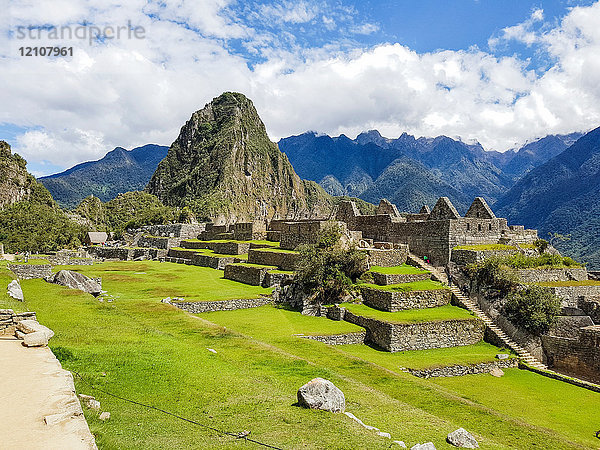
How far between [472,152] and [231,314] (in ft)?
541

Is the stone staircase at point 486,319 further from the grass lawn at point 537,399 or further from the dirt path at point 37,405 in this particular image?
the dirt path at point 37,405

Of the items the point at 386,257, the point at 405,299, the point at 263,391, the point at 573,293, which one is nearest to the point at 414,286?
the point at 405,299

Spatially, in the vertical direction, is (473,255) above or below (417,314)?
above

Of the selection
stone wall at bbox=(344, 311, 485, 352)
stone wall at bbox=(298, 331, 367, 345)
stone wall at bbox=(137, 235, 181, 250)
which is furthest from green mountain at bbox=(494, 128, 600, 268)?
stone wall at bbox=(137, 235, 181, 250)

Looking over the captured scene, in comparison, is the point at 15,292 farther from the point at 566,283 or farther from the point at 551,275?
the point at 566,283

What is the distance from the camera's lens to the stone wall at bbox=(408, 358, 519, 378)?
14.5 metres

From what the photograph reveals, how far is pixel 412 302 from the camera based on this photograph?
65.1 feet

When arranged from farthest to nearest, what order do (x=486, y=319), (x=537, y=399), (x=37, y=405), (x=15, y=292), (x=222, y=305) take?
(x=222, y=305)
(x=486, y=319)
(x=15, y=292)
(x=537, y=399)
(x=37, y=405)

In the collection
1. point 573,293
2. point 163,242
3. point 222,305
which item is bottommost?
point 222,305

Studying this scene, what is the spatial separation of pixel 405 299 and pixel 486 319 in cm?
380

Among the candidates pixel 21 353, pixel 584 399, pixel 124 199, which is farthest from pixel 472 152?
pixel 21 353

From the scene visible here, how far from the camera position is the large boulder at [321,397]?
290 inches

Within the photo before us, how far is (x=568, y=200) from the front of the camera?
74500 mm

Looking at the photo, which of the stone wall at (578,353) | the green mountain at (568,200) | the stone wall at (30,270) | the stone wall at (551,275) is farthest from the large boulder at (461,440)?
the green mountain at (568,200)
